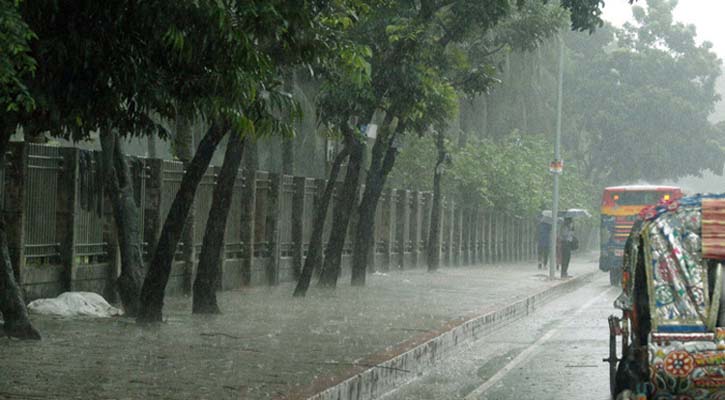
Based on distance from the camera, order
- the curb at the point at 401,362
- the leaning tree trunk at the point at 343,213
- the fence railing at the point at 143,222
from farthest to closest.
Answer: the leaning tree trunk at the point at 343,213 → the fence railing at the point at 143,222 → the curb at the point at 401,362

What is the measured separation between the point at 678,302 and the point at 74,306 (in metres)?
9.76

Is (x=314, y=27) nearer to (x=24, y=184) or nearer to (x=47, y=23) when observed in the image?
(x=47, y=23)

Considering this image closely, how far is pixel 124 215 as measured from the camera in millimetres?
16453

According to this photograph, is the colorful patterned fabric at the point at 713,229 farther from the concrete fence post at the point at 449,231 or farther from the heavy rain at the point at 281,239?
the concrete fence post at the point at 449,231

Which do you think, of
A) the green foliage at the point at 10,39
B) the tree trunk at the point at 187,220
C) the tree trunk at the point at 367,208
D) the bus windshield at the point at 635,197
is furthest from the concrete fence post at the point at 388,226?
the green foliage at the point at 10,39

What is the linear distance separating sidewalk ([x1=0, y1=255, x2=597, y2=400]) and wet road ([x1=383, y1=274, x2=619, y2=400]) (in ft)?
1.68

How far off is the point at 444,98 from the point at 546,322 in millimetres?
4282

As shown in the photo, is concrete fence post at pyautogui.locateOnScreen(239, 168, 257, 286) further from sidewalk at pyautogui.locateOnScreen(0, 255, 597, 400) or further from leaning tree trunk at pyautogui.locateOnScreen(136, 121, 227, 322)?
leaning tree trunk at pyautogui.locateOnScreen(136, 121, 227, 322)

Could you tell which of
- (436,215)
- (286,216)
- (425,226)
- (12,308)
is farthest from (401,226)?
(12,308)

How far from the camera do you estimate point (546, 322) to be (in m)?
22.4

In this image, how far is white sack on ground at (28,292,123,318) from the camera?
16.6m

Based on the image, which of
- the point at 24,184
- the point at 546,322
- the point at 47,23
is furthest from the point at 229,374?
the point at 546,322

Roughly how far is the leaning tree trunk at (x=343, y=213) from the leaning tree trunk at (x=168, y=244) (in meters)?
7.87

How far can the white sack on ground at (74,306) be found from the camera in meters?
16.6
